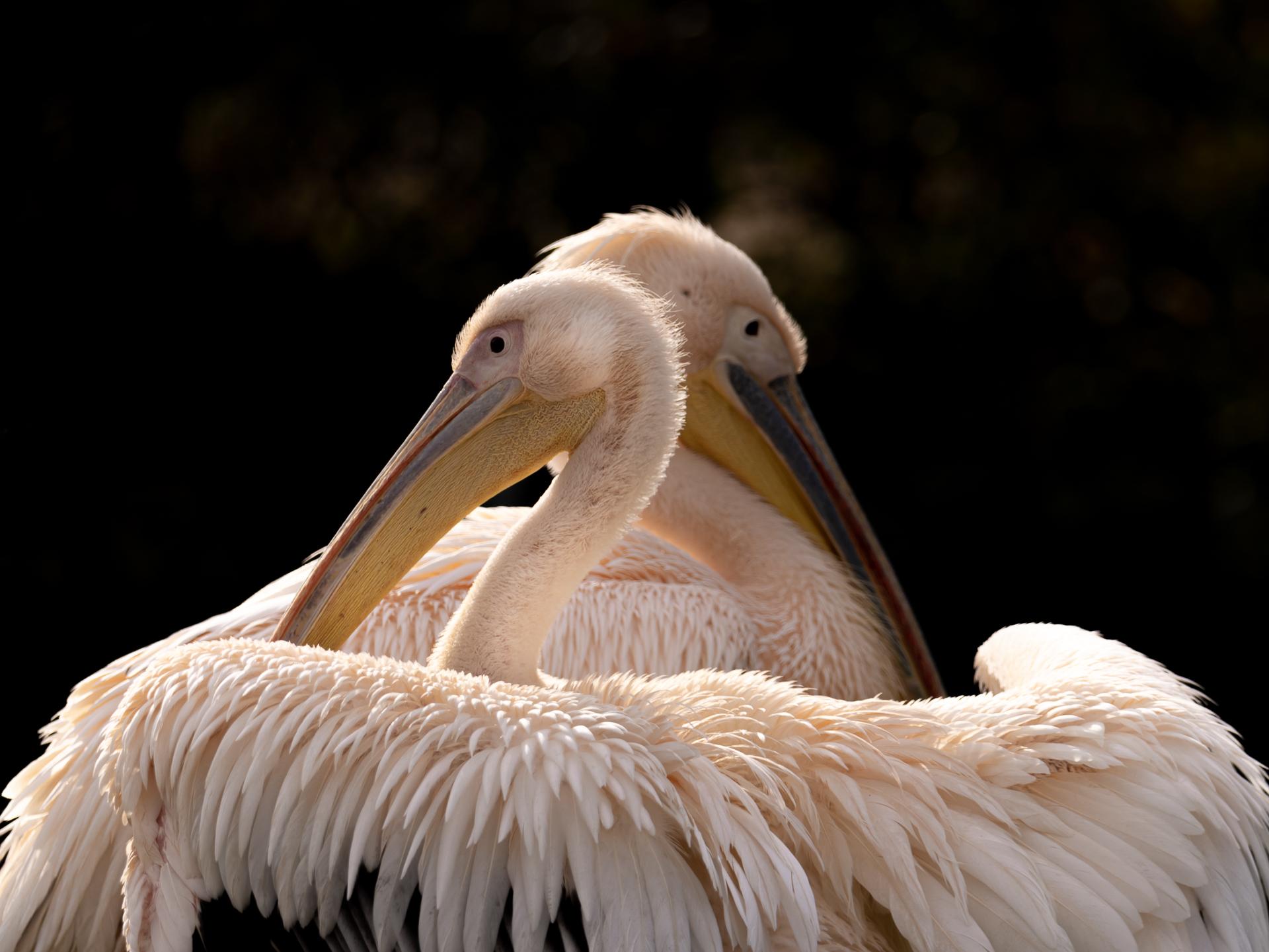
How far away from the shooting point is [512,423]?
7.09 feet

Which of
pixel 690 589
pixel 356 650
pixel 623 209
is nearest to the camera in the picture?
pixel 356 650

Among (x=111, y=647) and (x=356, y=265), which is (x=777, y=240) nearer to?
(x=356, y=265)

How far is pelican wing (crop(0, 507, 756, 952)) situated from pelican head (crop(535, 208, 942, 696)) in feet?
1.18

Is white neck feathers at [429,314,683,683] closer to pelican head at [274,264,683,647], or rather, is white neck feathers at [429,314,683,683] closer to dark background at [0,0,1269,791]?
pelican head at [274,264,683,647]

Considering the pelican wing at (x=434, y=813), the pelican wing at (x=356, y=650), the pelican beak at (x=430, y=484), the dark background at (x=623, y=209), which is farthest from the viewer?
the dark background at (x=623, y=209)

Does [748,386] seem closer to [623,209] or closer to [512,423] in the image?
[512,423]

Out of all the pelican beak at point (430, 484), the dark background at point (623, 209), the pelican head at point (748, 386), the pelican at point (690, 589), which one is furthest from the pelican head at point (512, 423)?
the dark background at point (623, 209)

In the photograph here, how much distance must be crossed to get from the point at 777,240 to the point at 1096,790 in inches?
176

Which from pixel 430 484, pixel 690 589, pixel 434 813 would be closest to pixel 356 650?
pixel 430 484

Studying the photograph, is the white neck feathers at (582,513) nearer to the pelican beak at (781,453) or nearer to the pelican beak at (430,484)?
the pelican beak at (430,484)

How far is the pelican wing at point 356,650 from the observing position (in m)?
1.97

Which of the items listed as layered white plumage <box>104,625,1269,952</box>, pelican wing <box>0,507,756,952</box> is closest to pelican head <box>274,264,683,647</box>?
pelican wing <box>0,507,756,952</box>

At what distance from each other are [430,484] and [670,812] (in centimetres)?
78

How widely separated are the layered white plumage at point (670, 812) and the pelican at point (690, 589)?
414 mm
